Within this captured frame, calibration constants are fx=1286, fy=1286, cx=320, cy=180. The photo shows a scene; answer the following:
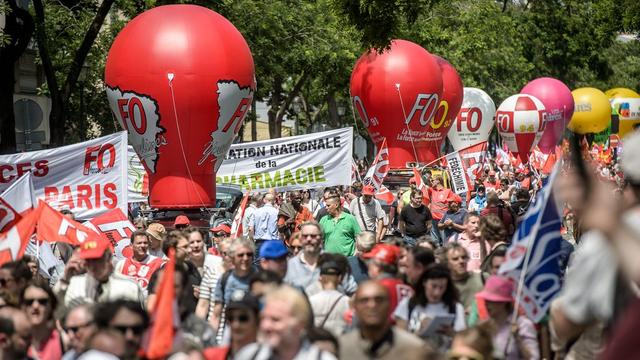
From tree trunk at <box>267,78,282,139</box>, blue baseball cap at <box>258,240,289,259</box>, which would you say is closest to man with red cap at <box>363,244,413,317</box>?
blue baseball cap at <box>258,240,289,259</box>

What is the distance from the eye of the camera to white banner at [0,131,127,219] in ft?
47.5

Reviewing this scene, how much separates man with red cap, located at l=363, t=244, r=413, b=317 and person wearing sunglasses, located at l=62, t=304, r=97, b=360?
2088mm

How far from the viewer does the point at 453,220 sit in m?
16.2

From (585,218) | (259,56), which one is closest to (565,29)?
(259,56)

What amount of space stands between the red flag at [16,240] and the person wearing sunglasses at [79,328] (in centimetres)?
263

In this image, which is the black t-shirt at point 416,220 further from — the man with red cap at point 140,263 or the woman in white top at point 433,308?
the woman in white top at point 433,308

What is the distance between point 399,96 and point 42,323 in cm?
2313

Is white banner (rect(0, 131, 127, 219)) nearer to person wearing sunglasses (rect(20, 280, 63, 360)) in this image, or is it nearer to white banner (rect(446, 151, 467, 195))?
person wearing sunglasses (rect(20, 280, 63, 360))

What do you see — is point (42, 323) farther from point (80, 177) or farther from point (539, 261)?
point (80, 177)

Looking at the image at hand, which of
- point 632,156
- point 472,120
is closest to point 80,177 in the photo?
point 632,156

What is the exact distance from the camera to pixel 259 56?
33.8 m

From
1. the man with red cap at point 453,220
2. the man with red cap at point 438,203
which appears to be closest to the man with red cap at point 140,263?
the man with red cap at point 453,220

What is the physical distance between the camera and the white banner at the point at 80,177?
47.5 ft

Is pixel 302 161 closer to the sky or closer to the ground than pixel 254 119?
closer to the ground
